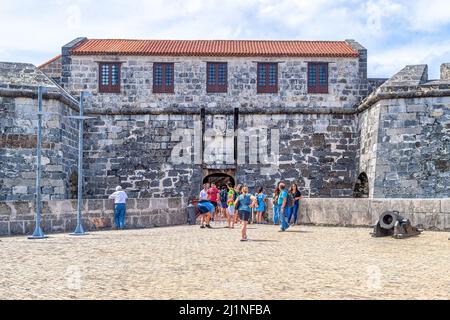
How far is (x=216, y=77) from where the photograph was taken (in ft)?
81.4

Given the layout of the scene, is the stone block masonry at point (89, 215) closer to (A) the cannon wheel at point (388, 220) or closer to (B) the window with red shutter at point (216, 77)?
(A) the cannon wheel at point (388, 220)

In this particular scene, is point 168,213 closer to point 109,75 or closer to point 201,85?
point 201,85

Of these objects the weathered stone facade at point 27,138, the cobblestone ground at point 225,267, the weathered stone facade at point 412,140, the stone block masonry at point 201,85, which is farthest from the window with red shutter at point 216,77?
the cobblestone ground at point 225,267

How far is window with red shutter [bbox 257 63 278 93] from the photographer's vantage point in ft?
81.3

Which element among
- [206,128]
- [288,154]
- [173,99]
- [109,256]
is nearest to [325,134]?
[288,154]

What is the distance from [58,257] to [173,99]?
15456 millimetres

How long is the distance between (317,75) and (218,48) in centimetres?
428

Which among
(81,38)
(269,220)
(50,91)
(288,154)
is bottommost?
(269,220)

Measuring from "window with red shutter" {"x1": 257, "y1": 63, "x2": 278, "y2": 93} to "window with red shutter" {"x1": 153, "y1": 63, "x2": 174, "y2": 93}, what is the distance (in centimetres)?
362

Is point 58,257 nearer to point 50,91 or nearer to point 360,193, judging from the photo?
point 50,91

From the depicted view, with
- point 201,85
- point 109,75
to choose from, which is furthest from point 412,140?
point 109,75

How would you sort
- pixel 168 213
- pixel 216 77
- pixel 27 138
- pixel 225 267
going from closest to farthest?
1. pixel 225 267
2. pixel 168 213
3. pixel 27 138
4. pixel 216 77

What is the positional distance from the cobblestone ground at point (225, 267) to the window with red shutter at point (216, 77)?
1193 cm

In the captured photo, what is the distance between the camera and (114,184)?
2450 centimetres
